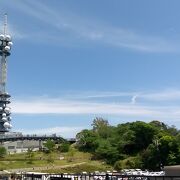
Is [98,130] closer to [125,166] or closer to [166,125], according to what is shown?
[166,125]

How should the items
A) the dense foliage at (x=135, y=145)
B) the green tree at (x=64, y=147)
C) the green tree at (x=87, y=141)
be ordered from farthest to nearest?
the green tree at (x=64, y=147) → the green tree at (x=87, y=141) → the dense foliage at (x=135, y=145)

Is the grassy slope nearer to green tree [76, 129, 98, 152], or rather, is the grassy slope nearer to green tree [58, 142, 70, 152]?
green tree [58, 142, 70, 152]

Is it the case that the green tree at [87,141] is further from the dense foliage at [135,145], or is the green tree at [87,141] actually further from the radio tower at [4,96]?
the radio tower at [4,96]

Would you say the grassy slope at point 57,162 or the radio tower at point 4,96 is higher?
the radio tower at point 4,96

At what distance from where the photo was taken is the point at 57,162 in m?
120

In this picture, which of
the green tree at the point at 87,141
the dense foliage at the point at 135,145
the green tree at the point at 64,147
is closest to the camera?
the dense foliage at the point at 135,145

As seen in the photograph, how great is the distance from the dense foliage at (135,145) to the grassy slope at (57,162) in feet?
14.4

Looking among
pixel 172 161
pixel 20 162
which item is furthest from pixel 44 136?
pixel 172 161

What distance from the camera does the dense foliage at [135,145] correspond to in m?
110

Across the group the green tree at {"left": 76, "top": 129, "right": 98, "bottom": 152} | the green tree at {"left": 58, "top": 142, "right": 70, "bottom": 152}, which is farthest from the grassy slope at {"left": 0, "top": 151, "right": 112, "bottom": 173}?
the green tree at {"left": 76, "top": 129, "right": 98, "bottom": 152}

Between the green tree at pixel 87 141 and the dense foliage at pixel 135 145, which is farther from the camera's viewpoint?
the green tree at pixel 87 141

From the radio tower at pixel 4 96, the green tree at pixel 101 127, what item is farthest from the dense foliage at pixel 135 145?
the radio tower at pixel 4 96

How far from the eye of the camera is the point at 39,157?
128 metres

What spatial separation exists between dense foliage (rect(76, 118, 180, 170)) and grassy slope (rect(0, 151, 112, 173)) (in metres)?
4.39
